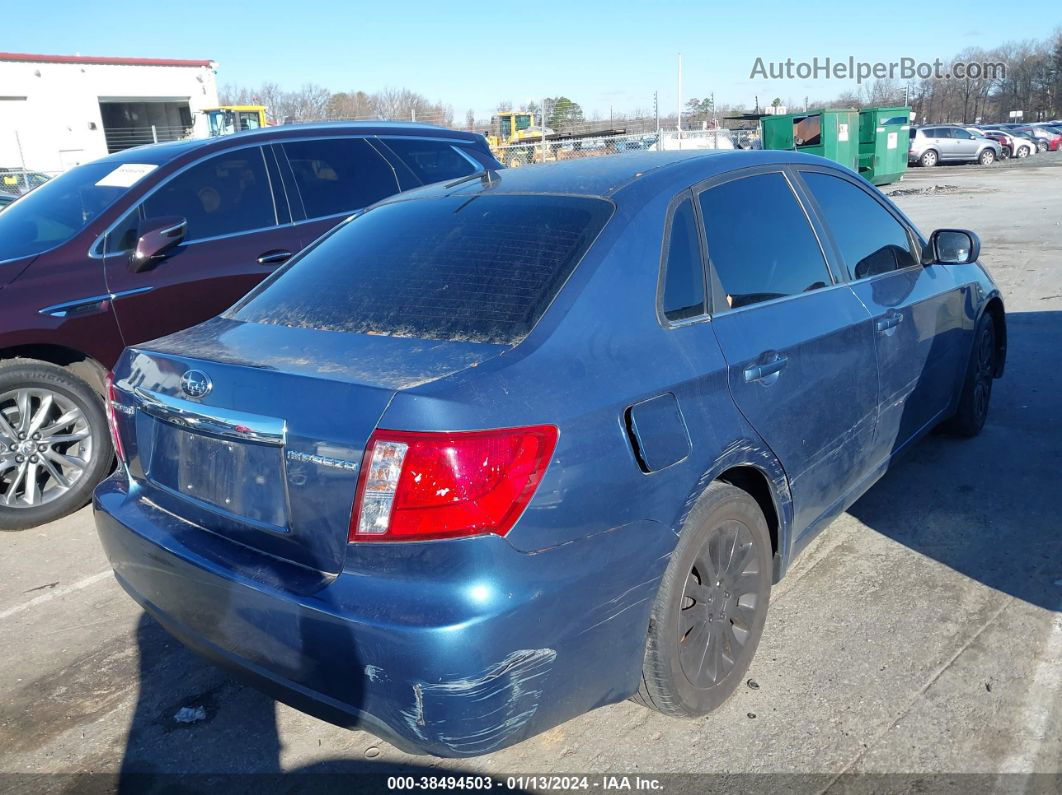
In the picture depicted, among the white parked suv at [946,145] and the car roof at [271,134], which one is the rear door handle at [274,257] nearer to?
the car roof at [271,134]

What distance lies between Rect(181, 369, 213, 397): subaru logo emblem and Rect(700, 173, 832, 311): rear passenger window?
1.60m

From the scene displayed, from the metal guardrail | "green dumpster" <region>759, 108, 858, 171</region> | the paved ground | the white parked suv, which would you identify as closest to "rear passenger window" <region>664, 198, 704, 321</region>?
the paved ground

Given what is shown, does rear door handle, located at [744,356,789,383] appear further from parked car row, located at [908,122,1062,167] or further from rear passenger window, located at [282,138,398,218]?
parked car row, located at [908,122,1062,167]

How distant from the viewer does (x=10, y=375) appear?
14.9 ft

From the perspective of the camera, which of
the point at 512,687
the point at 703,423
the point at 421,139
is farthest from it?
the point at 421,139

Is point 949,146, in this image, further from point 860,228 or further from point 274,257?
point 274,257

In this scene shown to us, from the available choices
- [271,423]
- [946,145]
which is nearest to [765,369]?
[271,423]

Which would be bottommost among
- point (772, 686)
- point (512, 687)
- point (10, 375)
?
point (772, 686)

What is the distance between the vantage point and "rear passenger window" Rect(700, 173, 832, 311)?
306cm

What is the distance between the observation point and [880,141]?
2584 centimetres

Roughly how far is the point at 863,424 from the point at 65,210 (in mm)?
4511

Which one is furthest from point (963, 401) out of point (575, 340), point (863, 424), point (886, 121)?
point (886, 121)

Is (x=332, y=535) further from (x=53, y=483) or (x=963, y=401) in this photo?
Result: (x=963, y=401)

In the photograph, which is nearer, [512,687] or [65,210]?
[512,687]
